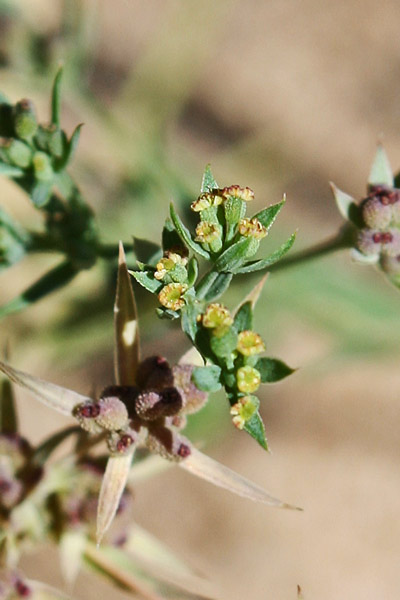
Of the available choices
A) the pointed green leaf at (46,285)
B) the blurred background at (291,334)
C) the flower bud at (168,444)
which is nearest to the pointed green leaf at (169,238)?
the flower bud at (168,444)

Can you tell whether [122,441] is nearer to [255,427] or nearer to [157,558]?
[255,427]

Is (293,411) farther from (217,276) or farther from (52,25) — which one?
(217,276)

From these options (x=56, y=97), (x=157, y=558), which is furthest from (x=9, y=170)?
(x=157, y=558)

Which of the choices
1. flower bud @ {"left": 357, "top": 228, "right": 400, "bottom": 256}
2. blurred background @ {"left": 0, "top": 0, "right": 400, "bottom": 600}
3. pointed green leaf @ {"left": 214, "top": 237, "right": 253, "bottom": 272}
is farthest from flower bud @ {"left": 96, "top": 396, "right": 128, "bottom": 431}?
Answer: blurred background @ {"left": 0, "top": 0, "right": 400, "bottom": 600}

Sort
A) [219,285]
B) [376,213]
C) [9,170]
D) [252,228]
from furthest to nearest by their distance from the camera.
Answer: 1. [9,170]
2. [376,213]
3. [219,285]
4. [252,228]

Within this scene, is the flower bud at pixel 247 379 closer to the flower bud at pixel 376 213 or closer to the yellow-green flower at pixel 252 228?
the yellow-green flower at pixel 252 228

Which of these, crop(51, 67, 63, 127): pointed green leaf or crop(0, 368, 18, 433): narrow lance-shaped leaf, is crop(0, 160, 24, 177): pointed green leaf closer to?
crop(51, 67, 63, 127): pointed green leaf

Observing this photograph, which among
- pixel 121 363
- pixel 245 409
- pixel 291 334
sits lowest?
pixel 291 334
